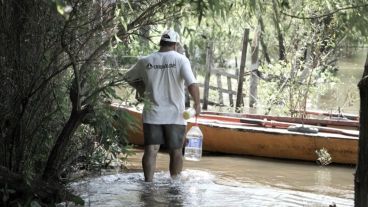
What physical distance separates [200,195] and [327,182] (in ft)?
7.89

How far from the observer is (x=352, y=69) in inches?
1591

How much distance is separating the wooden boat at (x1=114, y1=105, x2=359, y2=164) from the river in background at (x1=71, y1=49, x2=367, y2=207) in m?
0.21

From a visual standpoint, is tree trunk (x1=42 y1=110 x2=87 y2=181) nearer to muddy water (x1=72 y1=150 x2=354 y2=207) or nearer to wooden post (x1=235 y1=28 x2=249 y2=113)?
muddy water (x1=72 y1=150 x2=354 y2=207)

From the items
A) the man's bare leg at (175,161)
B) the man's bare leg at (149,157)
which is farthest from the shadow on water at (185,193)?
the man's bare leg at (149,157)

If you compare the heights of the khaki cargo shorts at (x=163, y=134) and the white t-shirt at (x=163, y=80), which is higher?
the white t-shirt at (x=163, y=80)

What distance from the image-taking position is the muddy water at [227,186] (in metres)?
6.86

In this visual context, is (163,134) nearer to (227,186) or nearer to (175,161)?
(175,161)

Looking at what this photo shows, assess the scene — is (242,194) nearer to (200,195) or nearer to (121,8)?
(200,195)

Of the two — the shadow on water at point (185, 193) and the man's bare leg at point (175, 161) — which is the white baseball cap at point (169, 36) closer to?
the man's bare leg at point (175, 161)

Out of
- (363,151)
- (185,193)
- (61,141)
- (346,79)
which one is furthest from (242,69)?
(346,79)

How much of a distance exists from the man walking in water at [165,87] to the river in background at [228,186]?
1.86 feet

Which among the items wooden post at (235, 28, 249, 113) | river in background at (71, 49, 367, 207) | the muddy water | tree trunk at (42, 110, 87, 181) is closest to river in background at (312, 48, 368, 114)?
wooden post at (235, 28, 249, 113)

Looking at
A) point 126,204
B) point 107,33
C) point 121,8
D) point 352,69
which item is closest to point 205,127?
point 126,204

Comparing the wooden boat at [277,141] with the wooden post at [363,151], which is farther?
the wooden boat at [277,141]
